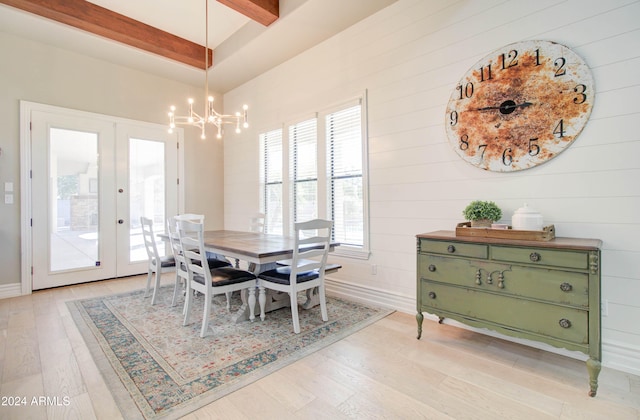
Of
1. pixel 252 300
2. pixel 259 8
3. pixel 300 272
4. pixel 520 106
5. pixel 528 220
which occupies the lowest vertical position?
pixel 252 300

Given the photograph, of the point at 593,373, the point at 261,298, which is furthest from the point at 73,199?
the point at 593,373

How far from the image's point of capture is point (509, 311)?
206 centimetres

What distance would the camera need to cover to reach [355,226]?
3.66m

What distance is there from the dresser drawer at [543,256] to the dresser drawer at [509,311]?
264mm

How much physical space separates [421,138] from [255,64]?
3.00 meters

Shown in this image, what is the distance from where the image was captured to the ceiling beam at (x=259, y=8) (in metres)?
3.30

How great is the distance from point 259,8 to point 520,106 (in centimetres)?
285

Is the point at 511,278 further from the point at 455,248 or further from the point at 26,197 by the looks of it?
the point at 26,197

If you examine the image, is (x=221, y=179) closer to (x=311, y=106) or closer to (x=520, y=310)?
(x=311, y=106)

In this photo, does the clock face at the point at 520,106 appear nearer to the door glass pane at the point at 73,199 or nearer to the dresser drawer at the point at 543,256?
the dresser drawer at the point at 543,256

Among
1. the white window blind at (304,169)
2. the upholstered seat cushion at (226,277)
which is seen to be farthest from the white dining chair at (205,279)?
the white window blind at (304,169)

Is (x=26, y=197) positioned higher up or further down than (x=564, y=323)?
higher up

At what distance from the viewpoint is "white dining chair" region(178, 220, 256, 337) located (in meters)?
2.60

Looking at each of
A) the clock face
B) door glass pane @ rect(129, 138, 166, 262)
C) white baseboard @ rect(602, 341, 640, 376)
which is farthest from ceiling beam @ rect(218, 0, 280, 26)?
white baseboard @ rect(602, 341, 640, 376)
